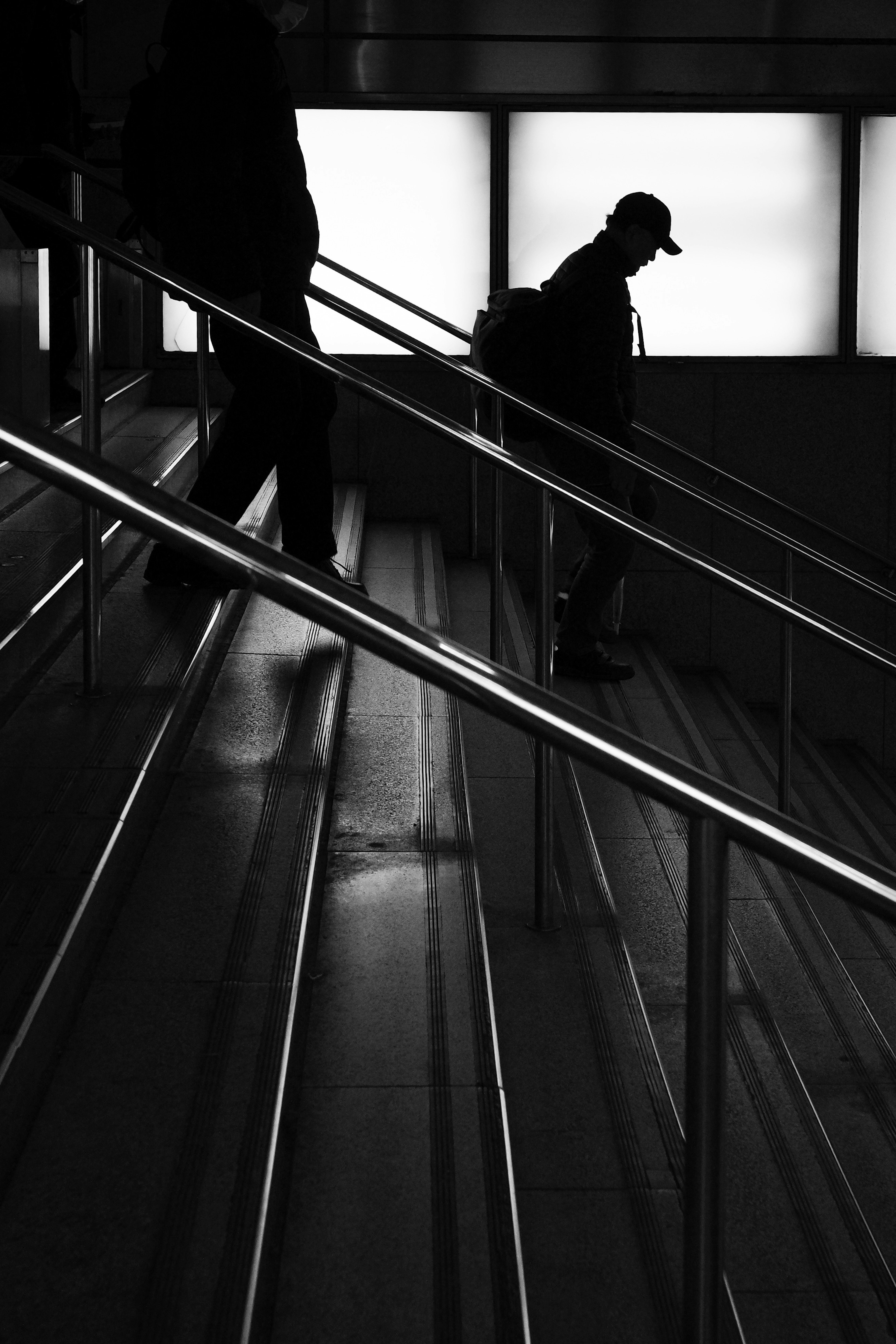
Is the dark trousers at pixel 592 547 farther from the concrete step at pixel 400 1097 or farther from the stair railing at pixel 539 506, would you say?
the concrete step at pixel 400 1097

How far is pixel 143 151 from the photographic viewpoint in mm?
3215

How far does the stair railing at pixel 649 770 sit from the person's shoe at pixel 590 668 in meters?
3.42

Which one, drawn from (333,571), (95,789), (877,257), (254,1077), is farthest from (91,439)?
(877,257)

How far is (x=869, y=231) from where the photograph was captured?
6266mm

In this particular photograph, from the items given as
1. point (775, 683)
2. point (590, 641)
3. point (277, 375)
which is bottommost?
point (775, 683)

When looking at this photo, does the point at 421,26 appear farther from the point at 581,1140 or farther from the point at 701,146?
the point at 581,1140

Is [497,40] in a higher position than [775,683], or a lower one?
higher

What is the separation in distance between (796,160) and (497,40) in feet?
4.56

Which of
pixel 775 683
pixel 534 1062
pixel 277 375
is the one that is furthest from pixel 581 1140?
pixel 775 683

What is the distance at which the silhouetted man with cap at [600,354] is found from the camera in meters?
4.07

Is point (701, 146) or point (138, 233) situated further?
point (701, 146)

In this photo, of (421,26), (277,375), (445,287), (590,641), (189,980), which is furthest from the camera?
(445,287)

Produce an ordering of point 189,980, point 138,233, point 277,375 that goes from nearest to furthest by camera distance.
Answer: point 189,980 → point 277,375 → point 138,233

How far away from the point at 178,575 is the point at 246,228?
873 mm
